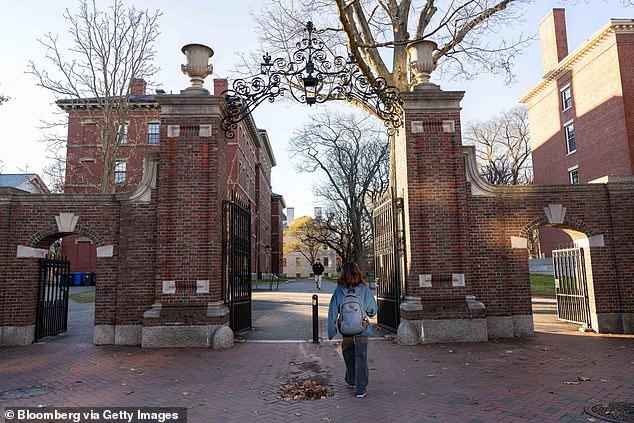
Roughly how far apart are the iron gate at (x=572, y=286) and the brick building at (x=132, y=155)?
17.6m

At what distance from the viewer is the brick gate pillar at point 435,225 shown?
9.20m

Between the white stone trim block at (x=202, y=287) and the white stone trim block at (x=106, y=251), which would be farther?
the white stone trim block at (x=106, y=251)

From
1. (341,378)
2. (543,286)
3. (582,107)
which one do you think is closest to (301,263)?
(582,107)

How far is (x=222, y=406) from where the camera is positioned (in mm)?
5246

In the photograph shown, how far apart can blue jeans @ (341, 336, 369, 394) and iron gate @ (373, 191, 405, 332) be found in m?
4.29

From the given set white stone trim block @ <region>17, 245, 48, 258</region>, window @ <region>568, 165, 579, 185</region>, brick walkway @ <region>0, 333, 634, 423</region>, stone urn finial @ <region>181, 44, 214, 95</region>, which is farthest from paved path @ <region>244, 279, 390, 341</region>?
window @ <region>568, 165, 579, 185</region>

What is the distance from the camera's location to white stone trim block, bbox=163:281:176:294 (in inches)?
362

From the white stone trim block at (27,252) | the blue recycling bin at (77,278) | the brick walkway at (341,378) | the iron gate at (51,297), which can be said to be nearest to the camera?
the brick walkway at (341,378)

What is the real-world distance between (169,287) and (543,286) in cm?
2033

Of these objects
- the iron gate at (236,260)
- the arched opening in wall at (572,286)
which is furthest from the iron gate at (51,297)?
the arched opening in wall at (572,286)

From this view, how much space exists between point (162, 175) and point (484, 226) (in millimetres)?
6915

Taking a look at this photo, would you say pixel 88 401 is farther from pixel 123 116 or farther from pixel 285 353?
pixel 123 116

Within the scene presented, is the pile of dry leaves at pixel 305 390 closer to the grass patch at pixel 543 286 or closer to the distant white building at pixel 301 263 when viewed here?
the grass patch at pixel 543 286

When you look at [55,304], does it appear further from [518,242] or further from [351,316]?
[518,242]
